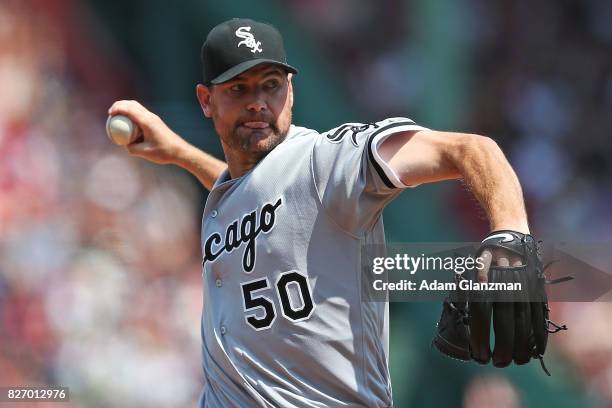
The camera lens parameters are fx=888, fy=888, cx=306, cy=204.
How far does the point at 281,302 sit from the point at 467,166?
559 mm

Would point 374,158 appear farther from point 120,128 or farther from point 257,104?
point 120,128

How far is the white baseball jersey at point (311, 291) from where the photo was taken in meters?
1.90

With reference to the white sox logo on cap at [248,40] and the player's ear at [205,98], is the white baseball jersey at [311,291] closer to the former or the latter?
the white sox logo on cap at [248,40]

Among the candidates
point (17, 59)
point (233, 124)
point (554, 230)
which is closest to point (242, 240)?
point (233, 124)

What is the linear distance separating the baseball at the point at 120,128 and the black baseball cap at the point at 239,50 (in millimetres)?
538

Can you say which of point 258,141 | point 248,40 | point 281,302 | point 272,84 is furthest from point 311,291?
point 248,40

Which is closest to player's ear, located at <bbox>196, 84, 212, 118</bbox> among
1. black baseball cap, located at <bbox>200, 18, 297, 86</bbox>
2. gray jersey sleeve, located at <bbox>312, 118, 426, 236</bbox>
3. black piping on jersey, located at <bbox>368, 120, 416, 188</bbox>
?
black baseball cap, located at <bbox>200, 18, 297, 86</bbox>

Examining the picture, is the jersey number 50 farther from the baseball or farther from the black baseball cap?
the baseball

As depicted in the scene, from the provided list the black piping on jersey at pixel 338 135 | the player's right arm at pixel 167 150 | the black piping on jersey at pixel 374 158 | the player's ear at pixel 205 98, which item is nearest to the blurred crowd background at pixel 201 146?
the player's right arm at pixel 167 150

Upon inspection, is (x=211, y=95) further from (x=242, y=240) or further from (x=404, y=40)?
(x=404, y=40)

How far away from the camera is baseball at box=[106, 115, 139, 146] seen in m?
2.66

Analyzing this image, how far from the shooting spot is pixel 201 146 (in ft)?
15.3

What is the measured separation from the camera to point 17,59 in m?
4.71

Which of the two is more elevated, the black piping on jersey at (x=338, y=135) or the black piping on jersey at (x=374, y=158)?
the black piping on jersey at (x=338, y=135)
